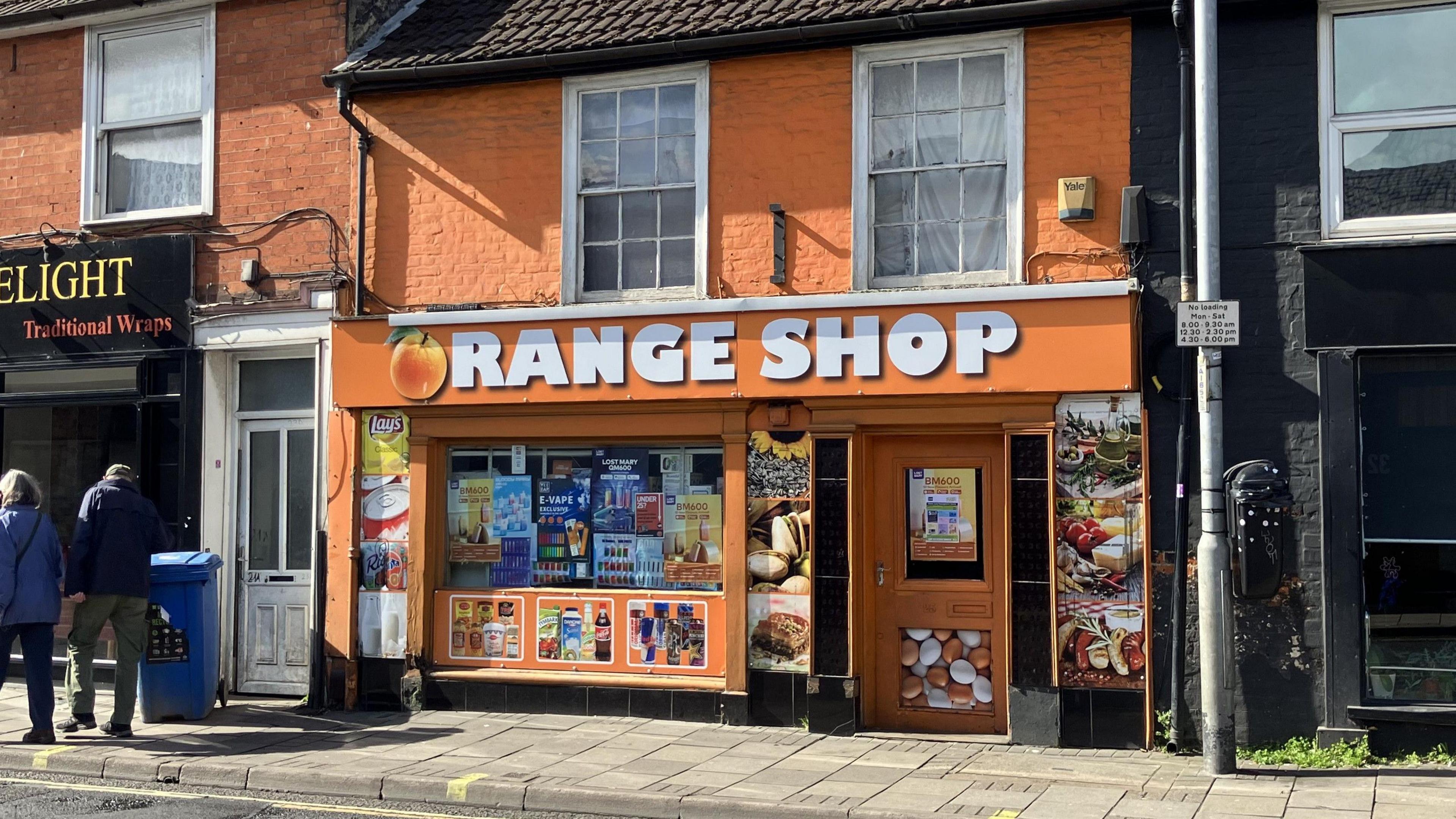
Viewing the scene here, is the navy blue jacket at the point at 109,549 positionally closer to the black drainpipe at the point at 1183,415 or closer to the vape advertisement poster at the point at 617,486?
the vape advertisement poster at the point at 617,486

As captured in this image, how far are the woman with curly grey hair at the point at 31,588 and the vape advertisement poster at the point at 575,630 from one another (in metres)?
3.60

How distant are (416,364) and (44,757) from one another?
12.9ft

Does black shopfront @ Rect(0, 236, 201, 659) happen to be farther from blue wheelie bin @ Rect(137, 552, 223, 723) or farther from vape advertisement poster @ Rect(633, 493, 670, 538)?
vape advertisement poster @ Rect(633, 493, 670, 538)

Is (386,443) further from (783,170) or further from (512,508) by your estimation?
(783,170)

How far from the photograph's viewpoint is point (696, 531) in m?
10.9

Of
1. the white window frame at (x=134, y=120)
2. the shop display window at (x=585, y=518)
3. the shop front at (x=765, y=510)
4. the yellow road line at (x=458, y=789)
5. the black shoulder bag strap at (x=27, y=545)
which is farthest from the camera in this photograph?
the white window frame at (x=134, y=120)

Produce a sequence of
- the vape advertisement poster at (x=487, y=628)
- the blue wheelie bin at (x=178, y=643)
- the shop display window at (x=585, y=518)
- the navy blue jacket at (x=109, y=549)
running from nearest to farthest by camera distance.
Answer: the navy blue jacket at (x=109, y=549)
the blue wheelie bin at (x=178, y=643)
the shop display window at (x=585, y=518)
the vape advertisement poster at (x=487, y=628)

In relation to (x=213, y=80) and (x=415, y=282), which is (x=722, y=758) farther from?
(x=213, y=80)

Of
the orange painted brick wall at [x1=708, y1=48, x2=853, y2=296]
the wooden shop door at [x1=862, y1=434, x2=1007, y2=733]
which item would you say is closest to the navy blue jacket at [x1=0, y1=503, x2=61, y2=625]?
the orange painted brick wall at [x1=708, y1=48, x2=853, y2=296]

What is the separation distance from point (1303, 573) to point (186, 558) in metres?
8.19

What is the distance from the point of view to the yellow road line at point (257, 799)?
786 centimetres

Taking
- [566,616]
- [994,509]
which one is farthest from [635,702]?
[994,509]

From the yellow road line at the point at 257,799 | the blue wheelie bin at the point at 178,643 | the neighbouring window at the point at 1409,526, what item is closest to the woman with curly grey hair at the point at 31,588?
the blue wheelie bin at the point at 178,643

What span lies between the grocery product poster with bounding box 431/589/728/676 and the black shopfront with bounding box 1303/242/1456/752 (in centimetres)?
447
